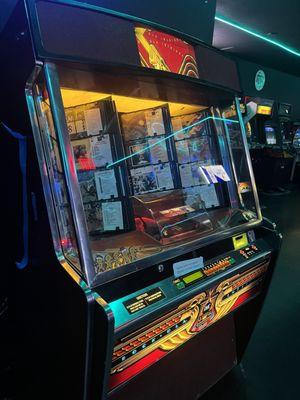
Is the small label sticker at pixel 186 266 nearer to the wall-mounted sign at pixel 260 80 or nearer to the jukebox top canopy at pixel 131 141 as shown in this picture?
the jukebox top canopy at pixel 131 141

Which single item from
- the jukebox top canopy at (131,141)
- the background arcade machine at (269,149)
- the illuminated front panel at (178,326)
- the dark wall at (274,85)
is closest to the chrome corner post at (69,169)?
the jukebox top canopy at (131,141)

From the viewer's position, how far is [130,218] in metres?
1.53

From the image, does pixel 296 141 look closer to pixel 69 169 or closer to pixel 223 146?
pixel 223 146

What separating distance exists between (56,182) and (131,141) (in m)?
0.78

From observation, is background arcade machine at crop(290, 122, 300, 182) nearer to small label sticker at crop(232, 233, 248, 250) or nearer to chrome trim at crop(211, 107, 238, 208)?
chrome trim at crop(211, 107, 238, 208)

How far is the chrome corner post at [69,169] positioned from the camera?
954 mm

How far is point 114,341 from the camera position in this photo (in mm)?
936

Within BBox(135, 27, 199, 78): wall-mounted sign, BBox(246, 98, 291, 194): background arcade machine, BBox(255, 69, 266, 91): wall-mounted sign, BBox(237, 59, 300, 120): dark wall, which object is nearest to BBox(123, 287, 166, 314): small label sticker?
BBox(135, 27, 199, 78): wall-mounted sign

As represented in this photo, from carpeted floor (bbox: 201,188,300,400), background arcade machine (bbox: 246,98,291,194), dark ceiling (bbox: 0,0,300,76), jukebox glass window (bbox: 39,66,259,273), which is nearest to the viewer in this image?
jukebox glass window (bbox: 39,66,259,273)

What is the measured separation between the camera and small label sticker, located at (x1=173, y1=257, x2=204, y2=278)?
1.14 meters

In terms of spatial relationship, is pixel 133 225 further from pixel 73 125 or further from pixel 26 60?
pixel 26 60

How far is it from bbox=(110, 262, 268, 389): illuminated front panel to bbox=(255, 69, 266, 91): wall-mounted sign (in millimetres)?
7257

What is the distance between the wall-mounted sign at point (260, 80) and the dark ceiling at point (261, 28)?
281mm

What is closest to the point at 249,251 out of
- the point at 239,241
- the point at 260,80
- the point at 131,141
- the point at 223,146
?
the point at 239,241
